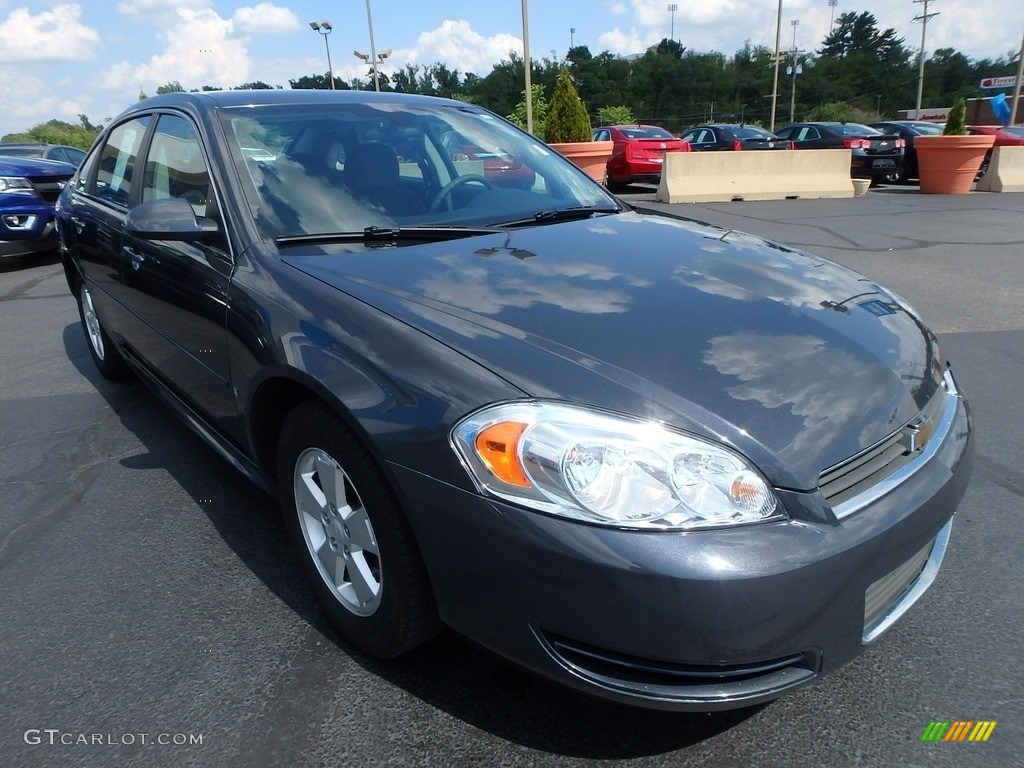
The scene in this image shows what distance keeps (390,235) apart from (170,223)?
0.73 meters

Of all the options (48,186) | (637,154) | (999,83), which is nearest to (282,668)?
(48,186)

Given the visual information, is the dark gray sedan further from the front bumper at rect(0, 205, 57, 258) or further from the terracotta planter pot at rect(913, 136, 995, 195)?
the terracotta planter pot at rect(913, 136, 995, 195)

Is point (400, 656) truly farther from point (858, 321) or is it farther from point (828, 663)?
point (858, 321)

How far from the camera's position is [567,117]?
14477 millimetres

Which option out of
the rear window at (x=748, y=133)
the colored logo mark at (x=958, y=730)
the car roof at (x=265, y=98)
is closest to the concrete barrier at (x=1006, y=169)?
the rear window at (x=748, y=133)

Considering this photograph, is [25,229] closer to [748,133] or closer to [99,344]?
[99,344]

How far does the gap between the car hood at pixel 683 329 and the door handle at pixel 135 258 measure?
121 cm

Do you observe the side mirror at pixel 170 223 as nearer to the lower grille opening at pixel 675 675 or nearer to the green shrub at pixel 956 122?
the lower grille opening at pixel 675 675

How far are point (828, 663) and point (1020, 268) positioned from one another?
742cm

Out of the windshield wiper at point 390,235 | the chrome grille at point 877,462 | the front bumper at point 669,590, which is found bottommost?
the front bumper at point 669,590

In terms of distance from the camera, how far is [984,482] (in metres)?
3.24

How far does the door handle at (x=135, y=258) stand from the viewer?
332 centimetres

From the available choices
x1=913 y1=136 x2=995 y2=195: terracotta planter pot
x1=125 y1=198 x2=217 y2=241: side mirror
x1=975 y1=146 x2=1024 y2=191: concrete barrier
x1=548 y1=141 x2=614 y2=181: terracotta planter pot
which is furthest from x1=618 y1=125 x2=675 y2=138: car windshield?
x1=125 y1=198 x2=217 y2=241: side mirror

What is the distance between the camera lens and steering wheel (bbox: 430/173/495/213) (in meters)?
2.97
